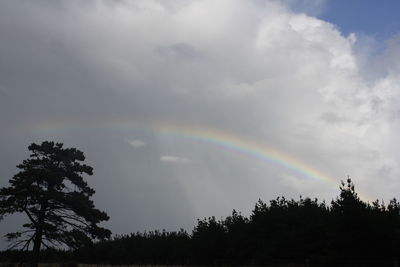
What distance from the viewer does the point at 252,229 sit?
132 feet

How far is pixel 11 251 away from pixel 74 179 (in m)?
7.11

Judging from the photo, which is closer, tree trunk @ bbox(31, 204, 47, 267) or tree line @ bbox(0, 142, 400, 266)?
tree line @ bbox(0, 142, 400, 266)

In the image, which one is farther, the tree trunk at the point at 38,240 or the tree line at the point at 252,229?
the tree trunk at the point at 38,240

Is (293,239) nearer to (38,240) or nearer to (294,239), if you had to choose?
(294,239)

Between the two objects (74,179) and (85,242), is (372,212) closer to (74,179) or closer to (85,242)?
(85,242)

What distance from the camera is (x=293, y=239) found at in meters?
33.3

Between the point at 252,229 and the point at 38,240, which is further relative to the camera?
the point at 252,229

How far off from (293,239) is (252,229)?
7250 mm

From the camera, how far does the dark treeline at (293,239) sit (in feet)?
75.5

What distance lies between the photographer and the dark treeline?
Result: 2302 cm

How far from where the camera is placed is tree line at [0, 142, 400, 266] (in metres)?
23.1

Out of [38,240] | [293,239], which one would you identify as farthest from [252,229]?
[38,240]

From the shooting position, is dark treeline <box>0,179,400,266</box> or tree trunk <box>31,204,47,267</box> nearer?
dark treeline <box>0,179,400,266</box>

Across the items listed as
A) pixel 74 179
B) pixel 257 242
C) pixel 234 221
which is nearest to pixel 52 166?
pixel 74 179
